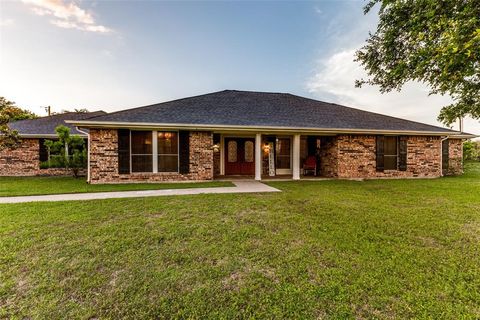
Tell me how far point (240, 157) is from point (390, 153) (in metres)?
7.77

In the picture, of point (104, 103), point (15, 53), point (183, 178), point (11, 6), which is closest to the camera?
point (11, 6)

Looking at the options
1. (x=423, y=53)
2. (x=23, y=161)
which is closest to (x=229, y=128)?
(x=423, y=53)

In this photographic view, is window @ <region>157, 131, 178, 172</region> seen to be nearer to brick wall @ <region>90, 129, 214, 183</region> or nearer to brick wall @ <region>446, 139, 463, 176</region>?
brick wall @ <region>90, 129, 214, 183</region>

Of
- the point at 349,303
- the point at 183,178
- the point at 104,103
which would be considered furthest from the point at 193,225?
the point at 104,103

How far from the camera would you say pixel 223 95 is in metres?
12.6

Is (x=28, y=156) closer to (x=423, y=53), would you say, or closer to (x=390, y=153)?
(x=423, y=53)

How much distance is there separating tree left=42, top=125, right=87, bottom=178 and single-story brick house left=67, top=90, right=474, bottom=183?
2.67 meters

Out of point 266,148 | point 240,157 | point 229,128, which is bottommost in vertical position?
point 240,157

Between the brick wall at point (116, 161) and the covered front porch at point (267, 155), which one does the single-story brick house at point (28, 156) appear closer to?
the brick wall at point (116, 161)

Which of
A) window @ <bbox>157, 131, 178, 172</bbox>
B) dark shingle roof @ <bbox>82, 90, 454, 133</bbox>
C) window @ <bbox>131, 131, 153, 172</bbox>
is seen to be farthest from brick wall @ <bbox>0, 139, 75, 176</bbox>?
window @ <bbox>157, 131, 178, 172</bbox>

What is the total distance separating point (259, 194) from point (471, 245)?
4.63 metres

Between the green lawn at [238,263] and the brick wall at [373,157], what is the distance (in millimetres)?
5476

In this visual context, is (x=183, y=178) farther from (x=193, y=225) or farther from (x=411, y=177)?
(x=411, y=177)

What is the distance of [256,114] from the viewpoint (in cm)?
1050
